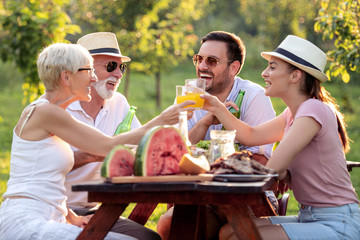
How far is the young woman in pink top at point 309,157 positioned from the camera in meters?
3.50

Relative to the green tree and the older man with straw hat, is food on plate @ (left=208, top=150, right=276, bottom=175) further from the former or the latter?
the green tree

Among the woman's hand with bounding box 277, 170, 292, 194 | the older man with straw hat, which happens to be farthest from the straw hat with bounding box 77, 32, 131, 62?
the woman's hand with bounding box 277, 170, 292, 194

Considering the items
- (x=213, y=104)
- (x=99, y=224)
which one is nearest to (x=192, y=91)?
(x=213, y=104)

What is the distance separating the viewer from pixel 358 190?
848cm

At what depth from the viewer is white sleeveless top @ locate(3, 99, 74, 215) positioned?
136 inches

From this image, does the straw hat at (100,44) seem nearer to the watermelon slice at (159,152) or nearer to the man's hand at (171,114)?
the man's hand at (171,114)

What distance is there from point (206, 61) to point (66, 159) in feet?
6.94

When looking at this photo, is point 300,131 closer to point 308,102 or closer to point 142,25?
point 308,102

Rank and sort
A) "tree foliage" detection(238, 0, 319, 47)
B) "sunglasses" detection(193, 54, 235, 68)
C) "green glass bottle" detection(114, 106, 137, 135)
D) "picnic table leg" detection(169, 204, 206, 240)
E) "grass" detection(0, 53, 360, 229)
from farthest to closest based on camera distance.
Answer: "tree foliage" detection(238, 0, 319, 47) < "grass" detection(0, 53, 360, 229) < "sunglasses" detection(193, 54, 235, 68) < "green glass bottle" detection(114, 106, 137, 135) < "picnic table leg" detection(169, 204, 206, 240)

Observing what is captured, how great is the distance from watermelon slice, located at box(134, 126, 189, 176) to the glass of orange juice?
96 cm

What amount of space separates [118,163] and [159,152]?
0.23 metres

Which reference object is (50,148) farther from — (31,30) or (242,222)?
(31,30)

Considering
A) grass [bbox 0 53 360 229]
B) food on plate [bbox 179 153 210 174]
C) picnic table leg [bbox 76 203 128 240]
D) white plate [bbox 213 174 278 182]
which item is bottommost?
grass [bbox 0 53 360 229]

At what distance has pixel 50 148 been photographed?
3553mm
